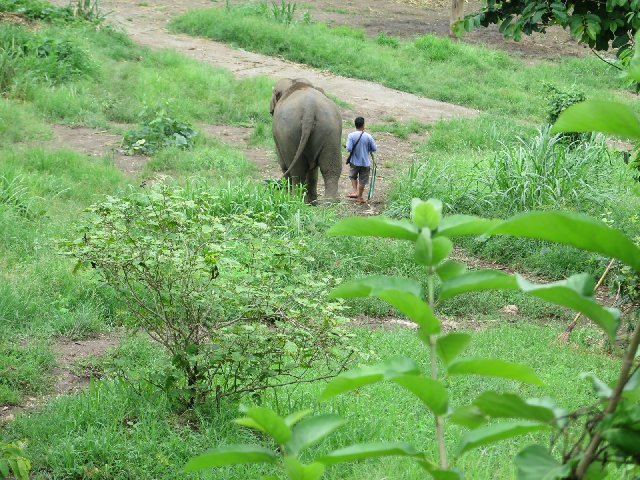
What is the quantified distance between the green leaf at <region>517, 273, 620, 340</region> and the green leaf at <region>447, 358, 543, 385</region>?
0.54 ft

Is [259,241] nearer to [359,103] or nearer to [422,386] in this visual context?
[422,386]

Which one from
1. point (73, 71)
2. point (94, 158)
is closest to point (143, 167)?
point (94, 158)

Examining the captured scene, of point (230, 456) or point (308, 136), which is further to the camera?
point (308, 136)

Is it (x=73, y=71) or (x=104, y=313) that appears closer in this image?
(x=104, y=313)

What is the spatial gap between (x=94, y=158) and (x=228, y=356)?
774cm

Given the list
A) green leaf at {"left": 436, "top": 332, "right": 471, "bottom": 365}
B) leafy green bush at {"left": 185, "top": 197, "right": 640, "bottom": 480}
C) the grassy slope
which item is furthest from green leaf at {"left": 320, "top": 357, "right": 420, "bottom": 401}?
the grassy slope

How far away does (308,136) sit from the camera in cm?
1108

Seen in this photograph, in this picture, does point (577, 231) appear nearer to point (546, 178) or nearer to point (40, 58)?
point (546, 178)

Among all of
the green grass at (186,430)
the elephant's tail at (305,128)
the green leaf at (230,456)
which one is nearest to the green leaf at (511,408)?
the green leaf at (230,456)

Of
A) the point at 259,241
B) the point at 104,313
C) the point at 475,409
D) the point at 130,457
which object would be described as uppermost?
the point at 475,409

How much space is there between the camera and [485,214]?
10.5 metres

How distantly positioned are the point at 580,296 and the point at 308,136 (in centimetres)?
985

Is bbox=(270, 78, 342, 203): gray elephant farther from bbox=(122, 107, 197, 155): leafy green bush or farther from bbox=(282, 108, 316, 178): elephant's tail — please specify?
bbox=(122, 107, 197, 155): leafy green bush

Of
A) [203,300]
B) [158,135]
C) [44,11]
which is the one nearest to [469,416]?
[203,300]
